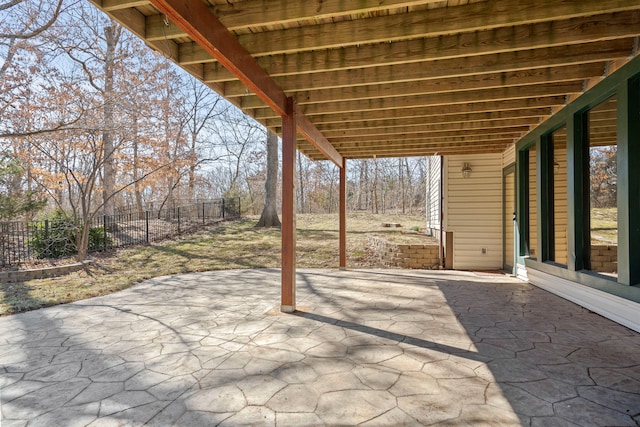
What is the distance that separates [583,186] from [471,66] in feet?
6.68

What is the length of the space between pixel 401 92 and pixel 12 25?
9.20m

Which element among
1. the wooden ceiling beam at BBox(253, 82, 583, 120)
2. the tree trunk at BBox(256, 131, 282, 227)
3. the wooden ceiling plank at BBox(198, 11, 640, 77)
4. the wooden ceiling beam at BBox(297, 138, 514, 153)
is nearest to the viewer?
the wooden ceiling plank at BBox(198, 11, 640, 77)

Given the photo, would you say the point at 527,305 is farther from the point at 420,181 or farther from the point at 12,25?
Result: the point at 420,181

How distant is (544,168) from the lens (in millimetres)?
4996

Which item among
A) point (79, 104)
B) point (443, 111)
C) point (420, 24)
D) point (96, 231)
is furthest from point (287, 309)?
point (79, 104)

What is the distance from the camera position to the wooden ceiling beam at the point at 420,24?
96.4 inches

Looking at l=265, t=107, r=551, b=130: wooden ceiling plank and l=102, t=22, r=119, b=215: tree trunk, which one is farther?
l=102, t=22, r=119, b=215: tree trunk

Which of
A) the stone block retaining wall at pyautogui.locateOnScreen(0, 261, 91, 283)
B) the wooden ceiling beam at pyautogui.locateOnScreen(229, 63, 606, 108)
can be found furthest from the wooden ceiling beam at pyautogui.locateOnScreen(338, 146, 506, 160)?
the stone block retaining wall at pyautogui.locateOnScreen(0, 261, 91, 283)

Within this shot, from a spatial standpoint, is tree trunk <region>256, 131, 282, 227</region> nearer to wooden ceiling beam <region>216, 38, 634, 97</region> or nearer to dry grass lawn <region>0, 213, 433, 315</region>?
dry grass lawn <region>0, 213, 433, 315</region>

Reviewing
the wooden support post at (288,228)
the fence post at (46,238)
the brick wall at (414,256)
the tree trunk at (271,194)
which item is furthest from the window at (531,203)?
the fence post at (46,238)

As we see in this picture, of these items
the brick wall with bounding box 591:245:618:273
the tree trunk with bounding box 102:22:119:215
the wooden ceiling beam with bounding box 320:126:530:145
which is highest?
the tree trunk with bounding box 102:22:119:215

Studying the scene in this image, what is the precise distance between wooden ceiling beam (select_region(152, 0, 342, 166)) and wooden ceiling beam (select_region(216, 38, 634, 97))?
33cm

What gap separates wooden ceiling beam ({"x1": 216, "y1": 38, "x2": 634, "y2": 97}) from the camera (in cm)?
310

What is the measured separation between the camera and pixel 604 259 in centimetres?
486
